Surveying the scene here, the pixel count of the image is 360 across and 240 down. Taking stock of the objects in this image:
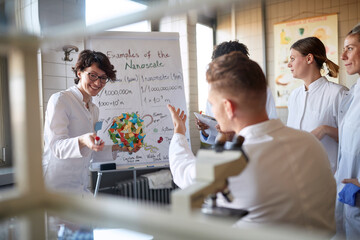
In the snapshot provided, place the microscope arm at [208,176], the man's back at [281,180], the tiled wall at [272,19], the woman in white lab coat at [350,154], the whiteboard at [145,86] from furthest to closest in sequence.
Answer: the tiled wall at [272,19]
the whiteboard at [145,86]
the woman in white lab coat at [350,154]
the man's back at [281,180]
the microscope arm at [208,176]

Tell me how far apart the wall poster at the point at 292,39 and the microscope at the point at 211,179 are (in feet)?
13.5

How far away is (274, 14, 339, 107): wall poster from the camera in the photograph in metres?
4.30

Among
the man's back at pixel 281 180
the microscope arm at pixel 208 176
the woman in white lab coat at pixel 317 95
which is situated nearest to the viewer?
the microscope arm at pixel 208 176

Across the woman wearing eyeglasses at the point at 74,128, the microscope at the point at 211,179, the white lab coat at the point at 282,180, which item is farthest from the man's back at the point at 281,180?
the woman wearing eyeglasses at the point at 74,128

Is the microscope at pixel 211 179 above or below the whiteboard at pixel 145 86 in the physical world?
below

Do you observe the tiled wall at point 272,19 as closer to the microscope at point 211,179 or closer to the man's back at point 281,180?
the man's back at point 281,180

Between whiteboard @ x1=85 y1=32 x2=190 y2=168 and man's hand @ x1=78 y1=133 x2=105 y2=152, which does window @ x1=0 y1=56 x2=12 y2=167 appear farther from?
man's hand @ x1=78 y1=133 x2=105 y2=152

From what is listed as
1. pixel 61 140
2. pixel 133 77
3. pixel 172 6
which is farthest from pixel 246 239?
pixel 133 77

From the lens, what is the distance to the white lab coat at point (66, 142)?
5.77 ft

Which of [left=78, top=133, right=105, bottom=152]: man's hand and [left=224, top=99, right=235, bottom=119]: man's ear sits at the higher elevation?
[left=224, top=99, right=235, bottom=119]: man's ear

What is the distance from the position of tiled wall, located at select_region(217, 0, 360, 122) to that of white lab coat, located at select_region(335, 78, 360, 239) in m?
2.80

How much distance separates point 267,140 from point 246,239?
0.66 metres

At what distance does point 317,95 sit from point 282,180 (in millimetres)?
1354

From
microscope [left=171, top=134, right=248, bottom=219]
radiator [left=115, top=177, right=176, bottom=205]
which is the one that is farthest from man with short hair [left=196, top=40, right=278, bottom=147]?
radiator [left=115, top=177, right=176, bottom=205]
